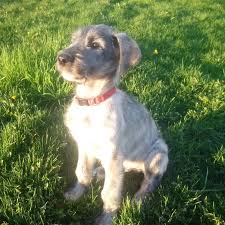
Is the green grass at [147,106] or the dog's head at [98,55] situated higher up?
the dog's head at [98,55]

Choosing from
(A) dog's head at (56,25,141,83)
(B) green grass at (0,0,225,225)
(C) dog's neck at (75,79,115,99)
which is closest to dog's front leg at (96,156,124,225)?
(B) green grass at (0,0,225,225)

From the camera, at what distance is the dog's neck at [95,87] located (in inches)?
145

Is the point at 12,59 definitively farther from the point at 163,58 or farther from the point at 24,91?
the point at 163,58

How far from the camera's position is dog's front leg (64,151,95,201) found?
423 cm

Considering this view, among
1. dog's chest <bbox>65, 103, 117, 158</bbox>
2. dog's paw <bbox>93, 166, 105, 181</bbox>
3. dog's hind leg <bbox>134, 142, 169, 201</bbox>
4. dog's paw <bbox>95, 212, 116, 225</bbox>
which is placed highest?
dog's chest <bbox>65, 103, 117, 158</bbox>

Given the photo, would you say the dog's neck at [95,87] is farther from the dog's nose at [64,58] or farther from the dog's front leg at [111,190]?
the dog's front leg at [111,190]

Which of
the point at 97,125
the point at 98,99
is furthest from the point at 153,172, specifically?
the point at 98,99

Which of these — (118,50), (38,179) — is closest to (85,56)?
(118,50)

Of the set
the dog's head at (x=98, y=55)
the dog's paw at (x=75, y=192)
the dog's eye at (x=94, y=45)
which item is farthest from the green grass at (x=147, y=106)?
the dog's eye at (x=94, y=45)

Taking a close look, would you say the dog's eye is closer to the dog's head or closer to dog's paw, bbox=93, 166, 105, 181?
the dog's head

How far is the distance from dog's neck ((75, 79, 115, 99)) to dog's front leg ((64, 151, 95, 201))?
711 mm

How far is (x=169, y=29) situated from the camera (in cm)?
834

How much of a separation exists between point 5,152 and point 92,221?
111cm

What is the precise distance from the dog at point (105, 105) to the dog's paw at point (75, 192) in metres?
0.01
